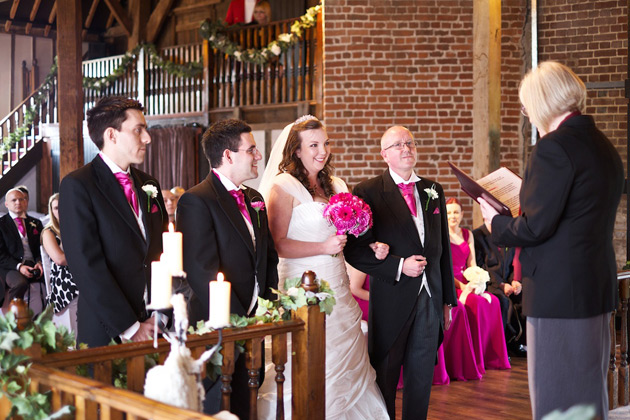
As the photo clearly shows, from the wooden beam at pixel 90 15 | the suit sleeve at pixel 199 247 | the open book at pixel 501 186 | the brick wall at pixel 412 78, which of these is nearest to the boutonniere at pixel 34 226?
the brick wall at pixel 412 78

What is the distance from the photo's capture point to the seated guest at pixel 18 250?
7336 millimetres

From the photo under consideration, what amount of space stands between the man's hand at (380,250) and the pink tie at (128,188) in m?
1.31

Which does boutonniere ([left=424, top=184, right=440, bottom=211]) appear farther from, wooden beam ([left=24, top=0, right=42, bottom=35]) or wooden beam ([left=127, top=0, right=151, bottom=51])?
wooden beam ([left=24, top=0, right=42, bottom=35])

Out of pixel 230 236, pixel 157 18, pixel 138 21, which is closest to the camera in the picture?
pixel 230 236

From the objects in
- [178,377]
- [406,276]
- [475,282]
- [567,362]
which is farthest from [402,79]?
[178,377]

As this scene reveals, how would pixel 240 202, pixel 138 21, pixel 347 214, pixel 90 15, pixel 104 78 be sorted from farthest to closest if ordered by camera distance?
pixel 90 15
pixel 138 21
pixel 104 78
pixel 347 214
pixel 240 202

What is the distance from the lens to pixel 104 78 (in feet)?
46.1

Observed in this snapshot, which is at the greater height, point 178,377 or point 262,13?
point 262,13

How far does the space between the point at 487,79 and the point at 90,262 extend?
5477mm

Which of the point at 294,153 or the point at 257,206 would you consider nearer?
the point at 257,206

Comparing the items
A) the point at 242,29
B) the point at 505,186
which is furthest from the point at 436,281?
the point at 242,29

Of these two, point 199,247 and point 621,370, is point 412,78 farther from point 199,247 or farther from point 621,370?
point 199,247

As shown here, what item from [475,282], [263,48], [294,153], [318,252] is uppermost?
[263,48]

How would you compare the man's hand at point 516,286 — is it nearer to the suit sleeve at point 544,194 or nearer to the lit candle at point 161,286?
the suit sleeve at point 544,194
